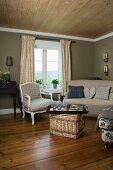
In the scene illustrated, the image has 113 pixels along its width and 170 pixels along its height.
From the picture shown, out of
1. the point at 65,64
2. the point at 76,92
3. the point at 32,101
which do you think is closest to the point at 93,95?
the point at 76,92

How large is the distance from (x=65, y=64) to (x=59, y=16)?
1821 millimetres

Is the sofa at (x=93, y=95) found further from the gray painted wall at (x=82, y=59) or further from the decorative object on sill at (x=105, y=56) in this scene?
the decorative object on sill at (x=105, y=56)

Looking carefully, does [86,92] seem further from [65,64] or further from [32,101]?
[32,101]

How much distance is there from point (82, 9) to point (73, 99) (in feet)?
7.27

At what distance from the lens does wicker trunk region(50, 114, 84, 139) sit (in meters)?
2.88

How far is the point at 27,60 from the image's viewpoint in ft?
16.0

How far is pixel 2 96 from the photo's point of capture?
4742 millimetres

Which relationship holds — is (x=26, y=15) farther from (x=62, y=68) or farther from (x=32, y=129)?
(x=32, y=129)

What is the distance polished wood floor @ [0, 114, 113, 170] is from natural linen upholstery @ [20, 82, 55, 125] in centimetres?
51

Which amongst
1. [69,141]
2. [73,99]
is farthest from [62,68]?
[69,141]

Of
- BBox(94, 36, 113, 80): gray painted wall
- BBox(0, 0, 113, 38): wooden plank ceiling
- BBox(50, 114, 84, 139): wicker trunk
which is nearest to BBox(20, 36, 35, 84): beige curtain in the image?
BBox(0, 0, 113, 38): wooden plank ceiling

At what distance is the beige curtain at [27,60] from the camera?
4.83m

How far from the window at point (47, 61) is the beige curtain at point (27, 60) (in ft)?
0.85

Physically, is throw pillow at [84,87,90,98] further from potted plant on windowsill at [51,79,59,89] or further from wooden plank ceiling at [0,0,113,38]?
wooden plank ceiling at [0,0,113,38]
